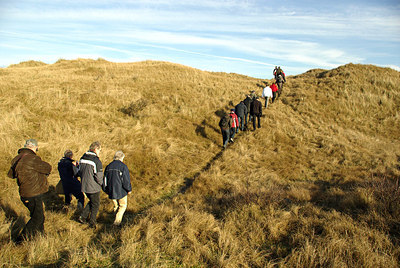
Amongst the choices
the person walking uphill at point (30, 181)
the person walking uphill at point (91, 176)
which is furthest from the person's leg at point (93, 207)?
the person walking uphill at point (30, 181)

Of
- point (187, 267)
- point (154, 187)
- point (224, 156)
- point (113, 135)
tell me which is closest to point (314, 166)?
point (224, 156)

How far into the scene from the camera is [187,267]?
323 cm

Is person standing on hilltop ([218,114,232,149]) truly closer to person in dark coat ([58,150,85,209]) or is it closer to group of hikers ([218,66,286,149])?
group of hikers ([218,66,286,149])

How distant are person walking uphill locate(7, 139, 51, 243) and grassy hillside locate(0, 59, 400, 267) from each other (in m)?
0.35

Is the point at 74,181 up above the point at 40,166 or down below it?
below

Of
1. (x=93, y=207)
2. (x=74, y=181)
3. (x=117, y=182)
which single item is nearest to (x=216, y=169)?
(x=117, y=182)

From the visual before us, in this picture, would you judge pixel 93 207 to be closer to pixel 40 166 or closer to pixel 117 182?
pixel 117 182

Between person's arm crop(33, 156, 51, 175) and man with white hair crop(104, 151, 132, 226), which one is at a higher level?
person's arm crop(33, 156, 51, 175)

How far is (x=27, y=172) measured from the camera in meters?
4.09

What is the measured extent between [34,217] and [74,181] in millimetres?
1768

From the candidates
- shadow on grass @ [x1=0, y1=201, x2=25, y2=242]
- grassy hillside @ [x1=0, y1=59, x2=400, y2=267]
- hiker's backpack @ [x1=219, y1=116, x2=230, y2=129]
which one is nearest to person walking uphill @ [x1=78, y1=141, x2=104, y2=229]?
grassy hillside @ [x1=0, y1=59, x2=400, y2=267]

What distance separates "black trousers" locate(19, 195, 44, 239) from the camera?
162 inches

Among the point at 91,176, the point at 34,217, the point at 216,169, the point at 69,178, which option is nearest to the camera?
the point at 34,217

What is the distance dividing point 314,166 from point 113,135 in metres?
9.67
